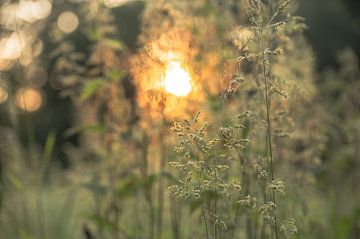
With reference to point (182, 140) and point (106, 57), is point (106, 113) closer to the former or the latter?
point (106, 57)

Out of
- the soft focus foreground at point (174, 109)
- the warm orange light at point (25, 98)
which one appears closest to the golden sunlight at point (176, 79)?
the soft focus foreground at point (174, 109)

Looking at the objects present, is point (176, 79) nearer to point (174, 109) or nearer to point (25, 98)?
point (174, 109)

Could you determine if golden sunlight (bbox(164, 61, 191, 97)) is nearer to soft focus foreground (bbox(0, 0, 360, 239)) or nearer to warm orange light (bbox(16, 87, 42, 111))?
soft focus foreground (bbox(0, 0, 360, 239))

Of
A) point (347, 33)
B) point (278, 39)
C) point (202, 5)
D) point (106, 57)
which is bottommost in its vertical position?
point (278, 39)

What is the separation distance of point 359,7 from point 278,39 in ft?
18.9

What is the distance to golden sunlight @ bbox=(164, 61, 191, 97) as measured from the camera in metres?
3.02

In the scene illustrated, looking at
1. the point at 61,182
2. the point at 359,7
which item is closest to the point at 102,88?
the point at 61,182

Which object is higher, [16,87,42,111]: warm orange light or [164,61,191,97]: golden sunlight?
[16,87,42,111]: warm orange light

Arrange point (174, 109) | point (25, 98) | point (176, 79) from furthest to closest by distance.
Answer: point (25, 98) → point (174, 109) → point (176, 79)

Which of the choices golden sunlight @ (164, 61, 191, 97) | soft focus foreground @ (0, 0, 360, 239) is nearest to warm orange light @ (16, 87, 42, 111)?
soft focus foreground @ (0, 0, 360, 239)

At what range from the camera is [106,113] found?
4129 millimetres

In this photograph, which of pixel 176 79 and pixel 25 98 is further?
pixel 25 98

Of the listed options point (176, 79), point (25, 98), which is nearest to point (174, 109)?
point (176, 79)

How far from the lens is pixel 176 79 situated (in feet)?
10.0
